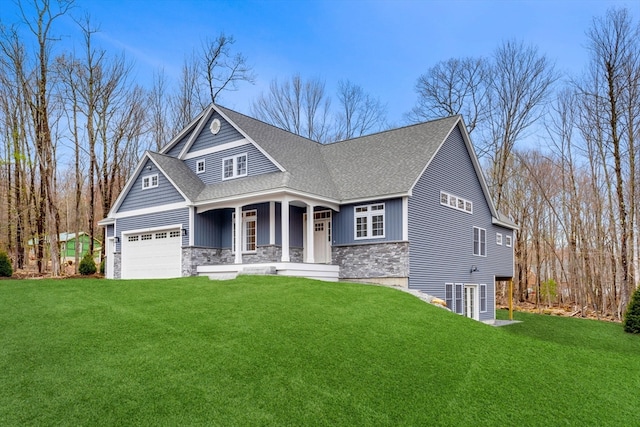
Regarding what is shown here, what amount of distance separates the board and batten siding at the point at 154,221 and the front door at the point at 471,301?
38.6 feet

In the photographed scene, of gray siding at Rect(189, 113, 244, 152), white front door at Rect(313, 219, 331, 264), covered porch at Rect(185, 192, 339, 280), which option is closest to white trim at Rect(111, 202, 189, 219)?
covered porch at Rect(185, 192, 339, 280)

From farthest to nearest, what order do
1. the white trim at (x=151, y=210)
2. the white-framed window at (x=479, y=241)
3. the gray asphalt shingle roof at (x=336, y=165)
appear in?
the white-framed window at (x=479, y=241) → the white trim at (x=151, y=210) → the gray asphalt shingle roof at (x=336, y=165)

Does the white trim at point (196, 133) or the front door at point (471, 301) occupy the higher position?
the white trim at point (196, 133)

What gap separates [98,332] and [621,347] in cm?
1629

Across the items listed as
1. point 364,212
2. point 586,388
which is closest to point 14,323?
point 586,388

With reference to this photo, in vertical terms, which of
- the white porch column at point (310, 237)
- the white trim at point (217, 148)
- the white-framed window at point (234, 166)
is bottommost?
the white porch column at point (310, 237)

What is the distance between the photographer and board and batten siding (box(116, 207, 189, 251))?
18.6 m

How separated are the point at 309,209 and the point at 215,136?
5.51 m

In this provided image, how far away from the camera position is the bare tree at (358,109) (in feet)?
123

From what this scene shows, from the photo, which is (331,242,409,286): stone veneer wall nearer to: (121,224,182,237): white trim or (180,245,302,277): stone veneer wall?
(180,245,302,277): stone veneer wall

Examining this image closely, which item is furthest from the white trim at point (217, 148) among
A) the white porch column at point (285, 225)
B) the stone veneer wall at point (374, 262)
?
the stone veneer wall at point (374, 262)

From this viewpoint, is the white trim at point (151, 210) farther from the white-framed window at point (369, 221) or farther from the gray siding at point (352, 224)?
the white-framed window at point (369, 221)

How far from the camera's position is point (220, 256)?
758 inches

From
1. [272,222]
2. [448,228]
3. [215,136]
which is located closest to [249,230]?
[272,222]
